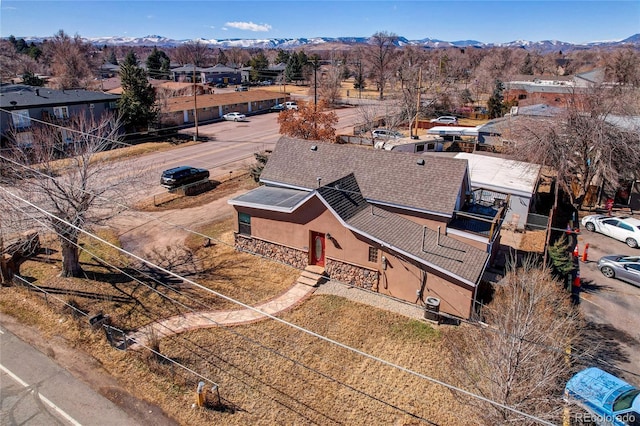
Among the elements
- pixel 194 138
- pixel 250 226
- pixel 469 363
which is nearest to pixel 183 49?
pixel 194 138

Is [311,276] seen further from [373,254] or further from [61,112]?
[61,112]

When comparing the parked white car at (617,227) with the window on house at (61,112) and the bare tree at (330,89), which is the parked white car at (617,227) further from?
the bare tree at (330,89)

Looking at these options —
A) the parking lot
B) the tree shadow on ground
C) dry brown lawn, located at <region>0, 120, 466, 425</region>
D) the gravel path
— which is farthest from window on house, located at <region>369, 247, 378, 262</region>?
the parking lot

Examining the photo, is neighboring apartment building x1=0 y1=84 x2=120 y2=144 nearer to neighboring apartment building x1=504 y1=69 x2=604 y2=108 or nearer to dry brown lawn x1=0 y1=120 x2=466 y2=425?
dry brown lawn x1=0 y1=120 x2=466 y2=425

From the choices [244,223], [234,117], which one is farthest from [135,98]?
[244,223]

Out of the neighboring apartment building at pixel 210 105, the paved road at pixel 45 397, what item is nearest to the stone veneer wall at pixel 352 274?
the paved road at pixel 45 397

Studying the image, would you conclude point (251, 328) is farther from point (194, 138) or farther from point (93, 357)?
point (194, 138)
